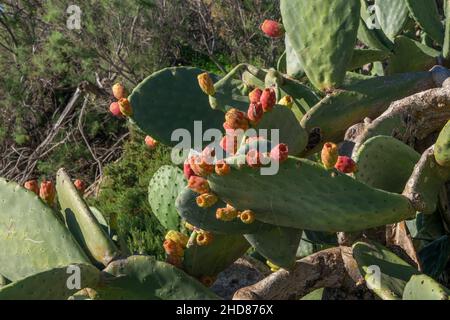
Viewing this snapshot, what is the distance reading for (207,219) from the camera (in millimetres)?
1335

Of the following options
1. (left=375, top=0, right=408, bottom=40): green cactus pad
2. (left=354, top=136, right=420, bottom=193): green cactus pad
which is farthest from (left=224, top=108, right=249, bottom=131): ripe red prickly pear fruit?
(left=375, top=0, right=408, bottom=40): green cactus pad

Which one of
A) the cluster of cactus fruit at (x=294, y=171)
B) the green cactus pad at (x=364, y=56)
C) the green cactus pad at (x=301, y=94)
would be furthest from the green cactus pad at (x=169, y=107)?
the green cactus pad at (x=364, y=56)

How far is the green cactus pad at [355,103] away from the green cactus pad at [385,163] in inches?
7.5

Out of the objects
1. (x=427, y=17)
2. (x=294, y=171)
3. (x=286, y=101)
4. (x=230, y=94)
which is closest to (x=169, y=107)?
(x=230, y=94)

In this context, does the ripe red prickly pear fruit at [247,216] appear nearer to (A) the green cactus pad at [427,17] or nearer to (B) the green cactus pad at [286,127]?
(B) the green cactus pad at [286,127]

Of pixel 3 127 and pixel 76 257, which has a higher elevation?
pixel 76 257

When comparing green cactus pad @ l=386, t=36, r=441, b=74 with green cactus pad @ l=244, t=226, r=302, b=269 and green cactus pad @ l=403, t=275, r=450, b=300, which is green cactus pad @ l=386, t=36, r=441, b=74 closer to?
green cactus pad @ l=244, t=226, r=302, b=269

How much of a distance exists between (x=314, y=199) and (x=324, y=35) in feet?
1.63

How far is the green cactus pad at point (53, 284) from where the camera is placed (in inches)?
46.3

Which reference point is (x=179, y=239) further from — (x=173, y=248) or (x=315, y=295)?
(x=315, y=295)

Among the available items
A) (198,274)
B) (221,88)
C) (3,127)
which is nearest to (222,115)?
(221,88)

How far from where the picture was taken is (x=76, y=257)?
135 cm
